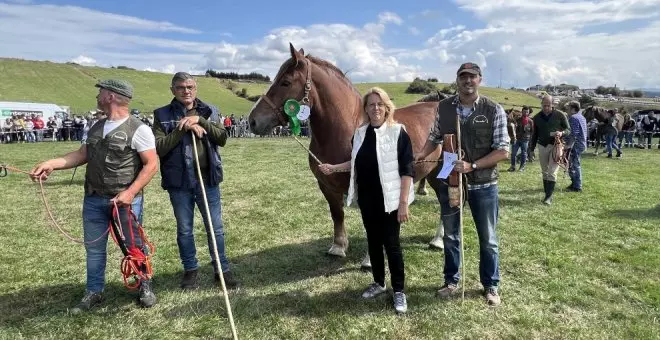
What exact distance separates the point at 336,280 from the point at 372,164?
5.78ft

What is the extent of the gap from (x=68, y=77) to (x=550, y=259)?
74.9 metres

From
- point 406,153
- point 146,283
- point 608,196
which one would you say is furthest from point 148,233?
point 608,196

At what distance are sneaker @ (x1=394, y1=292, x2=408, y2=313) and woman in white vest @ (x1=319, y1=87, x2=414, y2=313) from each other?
23 mm

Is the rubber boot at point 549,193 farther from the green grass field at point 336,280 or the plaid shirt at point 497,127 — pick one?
the plaid shirt at point 497,127

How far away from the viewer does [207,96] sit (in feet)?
218

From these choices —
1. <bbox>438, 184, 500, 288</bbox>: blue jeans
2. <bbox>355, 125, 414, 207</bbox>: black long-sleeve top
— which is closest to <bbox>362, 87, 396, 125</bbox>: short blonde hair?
<bbox>355, 125, 414, 207</bbox>: black long-sleeve top

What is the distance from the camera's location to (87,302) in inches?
166

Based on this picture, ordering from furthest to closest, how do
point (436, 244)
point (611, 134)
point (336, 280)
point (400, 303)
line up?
1. point (611, 134)
2. point (436, 244)
3. point (336, 280)
4. point (400, 303)

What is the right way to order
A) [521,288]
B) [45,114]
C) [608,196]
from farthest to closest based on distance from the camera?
[45,114], [608,196], [521,288]

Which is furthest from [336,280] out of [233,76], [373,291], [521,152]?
[233,76]

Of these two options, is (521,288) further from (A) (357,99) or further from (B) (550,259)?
(A) (357,99)

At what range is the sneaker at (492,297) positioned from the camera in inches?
169

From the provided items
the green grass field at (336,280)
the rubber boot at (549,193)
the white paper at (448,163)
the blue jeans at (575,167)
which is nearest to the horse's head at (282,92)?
the white paper at (448,163)

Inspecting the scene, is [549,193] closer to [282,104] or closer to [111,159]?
[282,104]
